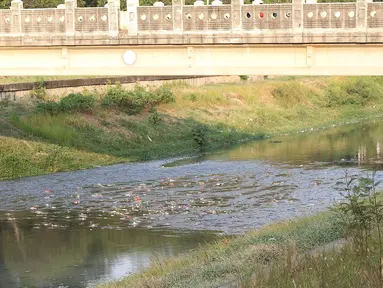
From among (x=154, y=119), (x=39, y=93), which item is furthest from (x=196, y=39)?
(x=39, y=93)

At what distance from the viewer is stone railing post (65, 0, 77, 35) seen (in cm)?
2670

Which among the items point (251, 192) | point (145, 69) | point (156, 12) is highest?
point (156, 12)

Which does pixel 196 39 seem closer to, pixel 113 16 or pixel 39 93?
pixel 113 16

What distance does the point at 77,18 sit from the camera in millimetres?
26891

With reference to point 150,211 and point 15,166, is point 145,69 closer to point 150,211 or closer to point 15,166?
point 150,211

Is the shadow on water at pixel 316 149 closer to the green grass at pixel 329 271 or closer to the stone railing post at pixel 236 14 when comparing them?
the stone railing post at pixel 236 14

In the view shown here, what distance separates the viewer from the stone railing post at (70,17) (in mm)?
26703

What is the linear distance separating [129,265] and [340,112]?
37192 millimetres

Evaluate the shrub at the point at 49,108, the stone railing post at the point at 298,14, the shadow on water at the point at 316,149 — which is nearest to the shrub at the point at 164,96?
the shadow on water at the point at 316,149

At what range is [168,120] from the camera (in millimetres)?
43781

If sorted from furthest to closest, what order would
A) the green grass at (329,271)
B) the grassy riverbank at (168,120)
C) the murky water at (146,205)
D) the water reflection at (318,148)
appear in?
the water reflection at (318,148) < the grassy riverbank at (168,120) < the murky water at (146,205) < the green grass at (329,271)

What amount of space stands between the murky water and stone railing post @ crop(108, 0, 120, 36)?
523 centimetres

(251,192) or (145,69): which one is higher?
(145,69)

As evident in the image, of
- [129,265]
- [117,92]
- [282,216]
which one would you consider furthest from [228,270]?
[117,92]
